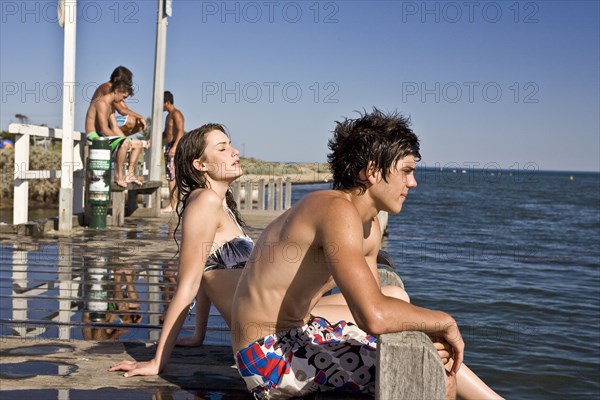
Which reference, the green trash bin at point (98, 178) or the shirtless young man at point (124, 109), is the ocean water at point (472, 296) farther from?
the shirtless young man at point (124, 109)

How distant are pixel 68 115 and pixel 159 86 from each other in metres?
5.18

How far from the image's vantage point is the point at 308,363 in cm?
319

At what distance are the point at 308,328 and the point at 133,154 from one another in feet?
31.9

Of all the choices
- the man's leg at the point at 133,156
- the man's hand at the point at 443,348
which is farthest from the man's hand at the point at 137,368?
the man's leg at the point at 133,156

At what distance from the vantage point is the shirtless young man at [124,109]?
11000 millimetres

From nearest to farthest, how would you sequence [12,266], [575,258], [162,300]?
1. [162,300]
2. [12,266]
3. [575,258]

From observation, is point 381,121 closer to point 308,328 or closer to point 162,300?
point 308,328

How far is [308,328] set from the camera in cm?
331

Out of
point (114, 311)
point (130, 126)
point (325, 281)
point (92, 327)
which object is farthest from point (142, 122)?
point (325, 281)

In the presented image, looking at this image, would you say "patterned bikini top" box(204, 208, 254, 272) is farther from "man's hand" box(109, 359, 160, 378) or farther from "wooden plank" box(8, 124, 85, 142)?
"wooden plank" box(8, 124, 85, 142)

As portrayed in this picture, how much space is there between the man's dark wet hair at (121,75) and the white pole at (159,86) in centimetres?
339

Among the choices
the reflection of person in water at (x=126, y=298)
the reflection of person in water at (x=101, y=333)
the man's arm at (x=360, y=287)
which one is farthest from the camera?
the reflection of person in water at (x=126, y=298)

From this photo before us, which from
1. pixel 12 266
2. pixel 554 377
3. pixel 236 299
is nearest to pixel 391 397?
pixel 236 299

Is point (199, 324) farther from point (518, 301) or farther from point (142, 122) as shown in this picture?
point (518, 301)
